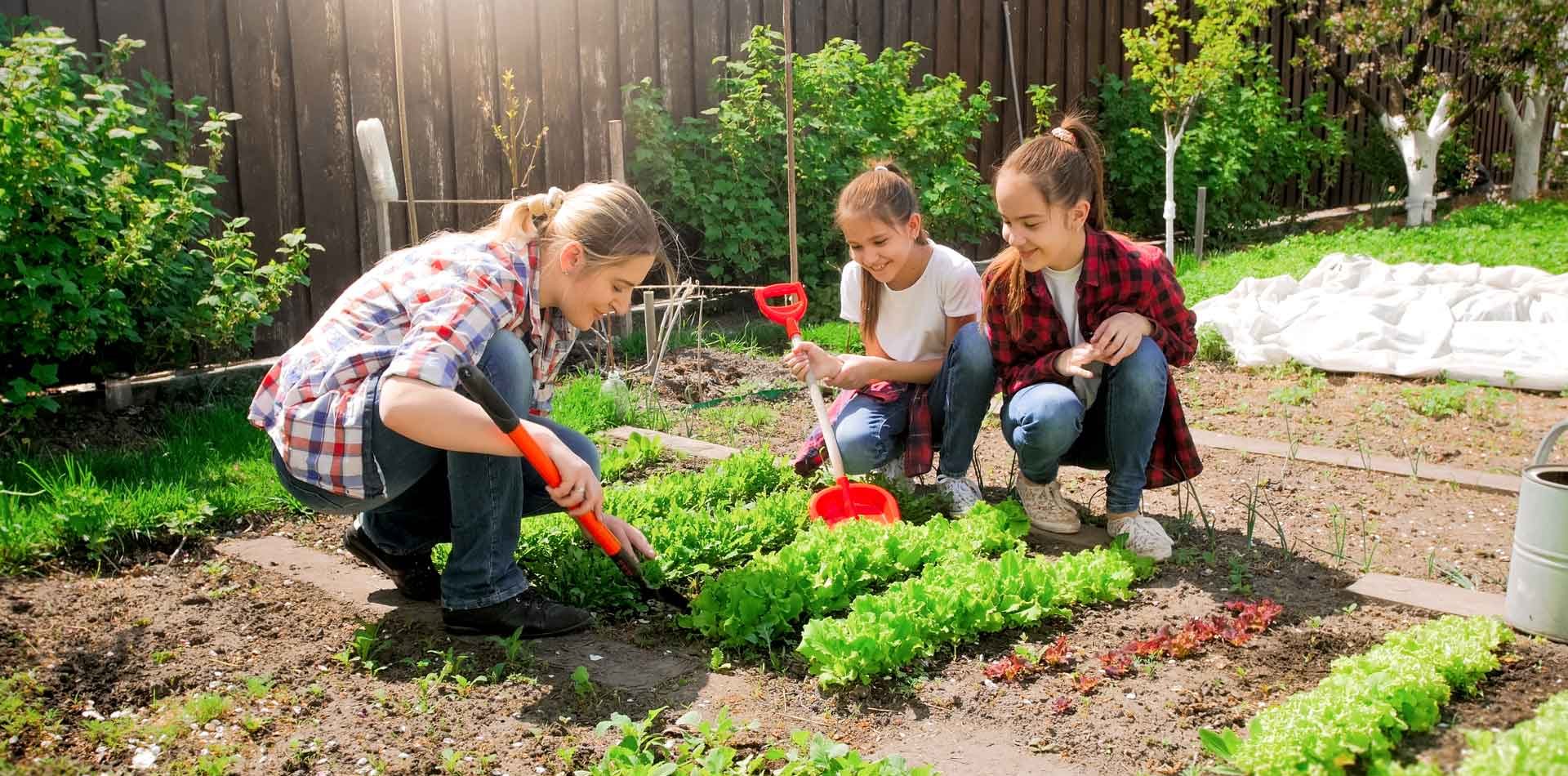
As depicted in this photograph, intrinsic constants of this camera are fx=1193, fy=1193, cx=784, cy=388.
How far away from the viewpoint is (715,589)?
2707mm

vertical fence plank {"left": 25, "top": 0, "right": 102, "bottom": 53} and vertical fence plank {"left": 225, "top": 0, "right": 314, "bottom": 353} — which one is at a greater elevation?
vertical fence plank {"left": 25, "top": 0, "right": 102, "bottom": 53}

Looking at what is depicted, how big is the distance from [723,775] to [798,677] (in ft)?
1.72

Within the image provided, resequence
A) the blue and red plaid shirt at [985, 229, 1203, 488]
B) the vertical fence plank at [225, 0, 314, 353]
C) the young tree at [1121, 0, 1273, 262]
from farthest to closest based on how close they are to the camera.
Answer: the young tree at [1121, 0, 1273, 262] < the vertical fence plank at [225, 0, 314, 353] < the blue and red plaid shirt at [985, 229, 1203, 488]

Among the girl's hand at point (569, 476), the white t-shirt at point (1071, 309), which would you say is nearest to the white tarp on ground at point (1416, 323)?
the white t-shirt at point (1071, 309)

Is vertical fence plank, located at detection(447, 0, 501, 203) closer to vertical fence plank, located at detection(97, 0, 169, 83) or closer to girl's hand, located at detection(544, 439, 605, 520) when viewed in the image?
vertical fence plank, located at detection(97, 0, 169, 83)

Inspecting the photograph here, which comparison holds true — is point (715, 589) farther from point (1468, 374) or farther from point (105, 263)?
point (1468, 374)

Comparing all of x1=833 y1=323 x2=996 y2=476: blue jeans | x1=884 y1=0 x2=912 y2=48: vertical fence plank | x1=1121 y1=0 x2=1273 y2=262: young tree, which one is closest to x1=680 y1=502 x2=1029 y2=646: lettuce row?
x1=833 y1=323 x2=996 y2=476: blue jeans

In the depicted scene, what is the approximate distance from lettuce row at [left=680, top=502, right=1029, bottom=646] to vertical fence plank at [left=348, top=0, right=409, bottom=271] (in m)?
3.55

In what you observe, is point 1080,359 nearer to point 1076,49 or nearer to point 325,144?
point 325,144

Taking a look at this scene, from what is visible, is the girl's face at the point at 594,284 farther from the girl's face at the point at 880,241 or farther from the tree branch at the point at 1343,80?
the tree branch at the point at 1343,80

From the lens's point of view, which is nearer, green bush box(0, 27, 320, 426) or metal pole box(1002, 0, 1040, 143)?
green bush box(0, 27, 320, 426)

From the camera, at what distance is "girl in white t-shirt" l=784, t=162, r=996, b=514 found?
3.44m

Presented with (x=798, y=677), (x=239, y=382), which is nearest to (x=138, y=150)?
(x=239, y=382)

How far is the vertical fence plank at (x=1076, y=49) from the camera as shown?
9961 millimetres
